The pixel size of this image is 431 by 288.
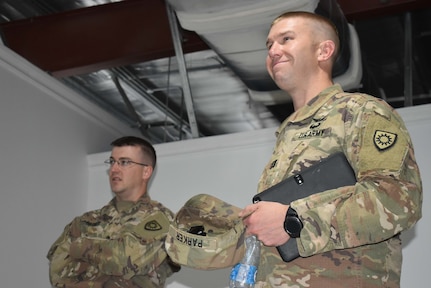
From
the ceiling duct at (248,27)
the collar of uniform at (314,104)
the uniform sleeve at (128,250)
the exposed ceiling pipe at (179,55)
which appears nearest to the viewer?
the collar of uniform at (314,104)

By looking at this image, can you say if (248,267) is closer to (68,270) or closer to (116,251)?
(116,251)

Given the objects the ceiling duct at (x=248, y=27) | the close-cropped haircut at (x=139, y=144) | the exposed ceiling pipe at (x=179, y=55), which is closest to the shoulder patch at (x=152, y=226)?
the close-cropped haircut at (x=139, y=144)

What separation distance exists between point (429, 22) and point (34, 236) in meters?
3.16

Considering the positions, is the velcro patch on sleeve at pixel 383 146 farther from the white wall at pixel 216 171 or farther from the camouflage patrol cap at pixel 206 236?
the white wall at pixel 216 171

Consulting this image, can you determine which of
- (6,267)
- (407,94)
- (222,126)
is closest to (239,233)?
(6,267)

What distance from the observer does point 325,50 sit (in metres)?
1.64

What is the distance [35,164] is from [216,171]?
3.67 ft

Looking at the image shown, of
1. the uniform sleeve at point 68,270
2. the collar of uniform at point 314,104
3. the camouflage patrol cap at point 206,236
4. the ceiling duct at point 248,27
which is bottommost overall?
the uniform sleeve at point 68,270

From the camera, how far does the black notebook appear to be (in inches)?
54.6

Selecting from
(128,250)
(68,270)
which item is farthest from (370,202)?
(68,270)

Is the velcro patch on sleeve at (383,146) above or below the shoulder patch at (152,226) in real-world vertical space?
above

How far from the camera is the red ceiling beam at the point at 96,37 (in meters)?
3.92

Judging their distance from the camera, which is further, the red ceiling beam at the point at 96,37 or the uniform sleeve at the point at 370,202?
the red ceiling beam at the point at 96,37

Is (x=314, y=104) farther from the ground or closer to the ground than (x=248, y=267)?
farther from the ground
